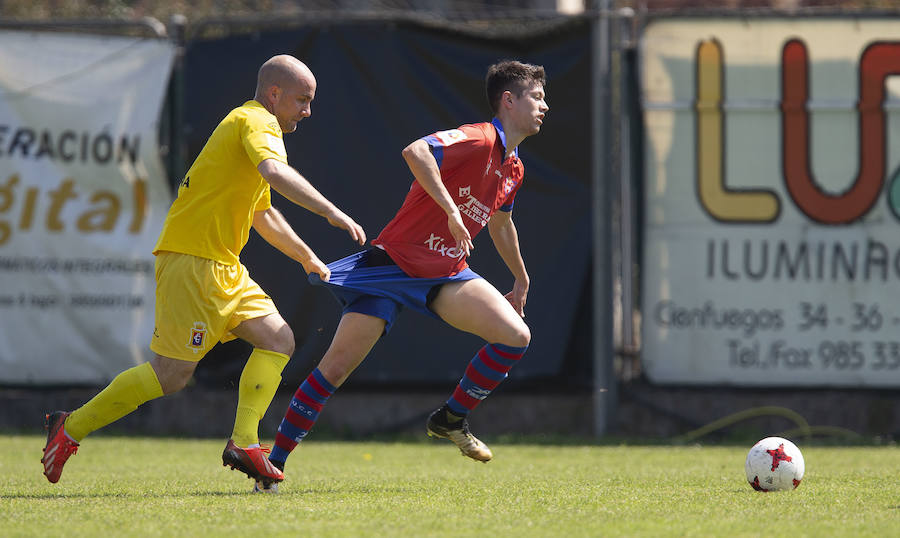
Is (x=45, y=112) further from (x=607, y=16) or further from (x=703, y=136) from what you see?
(x=703, y=136)

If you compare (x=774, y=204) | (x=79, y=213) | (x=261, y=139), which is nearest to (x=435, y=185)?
(x=261, y=139)

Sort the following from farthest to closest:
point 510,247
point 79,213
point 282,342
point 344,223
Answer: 1. point 79,213
2. point 510,247
3. point 282,342
4. point 344,223

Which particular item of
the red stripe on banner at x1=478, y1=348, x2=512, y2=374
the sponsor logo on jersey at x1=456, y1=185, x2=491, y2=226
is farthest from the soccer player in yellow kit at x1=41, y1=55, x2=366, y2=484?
the red stripe on banner at x1=478, y1=348, x2=512, y2=374

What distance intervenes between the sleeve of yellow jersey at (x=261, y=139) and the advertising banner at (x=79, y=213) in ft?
15.5

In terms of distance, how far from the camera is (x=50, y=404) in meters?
9.91

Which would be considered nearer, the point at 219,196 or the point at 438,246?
the point at 219,196

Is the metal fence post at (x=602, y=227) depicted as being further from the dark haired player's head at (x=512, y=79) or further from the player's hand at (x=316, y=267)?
the player's hand at (x=316, y=267)

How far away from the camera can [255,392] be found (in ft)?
18.0

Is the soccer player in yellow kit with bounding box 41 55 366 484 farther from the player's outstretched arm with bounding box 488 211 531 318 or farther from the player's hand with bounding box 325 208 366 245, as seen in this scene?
the player's outstretched arm with bounding box 488 211 531 318

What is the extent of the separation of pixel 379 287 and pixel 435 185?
2.19 feet

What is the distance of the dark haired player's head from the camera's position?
20.0 ft

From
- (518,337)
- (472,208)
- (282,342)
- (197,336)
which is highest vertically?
(472,208)

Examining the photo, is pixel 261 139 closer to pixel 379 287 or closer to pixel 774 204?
pixel 379 287

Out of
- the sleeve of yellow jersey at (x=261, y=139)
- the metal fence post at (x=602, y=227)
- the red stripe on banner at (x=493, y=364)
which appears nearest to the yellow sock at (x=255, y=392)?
the sleeve of yellow jersey at (x=261, y=139)
